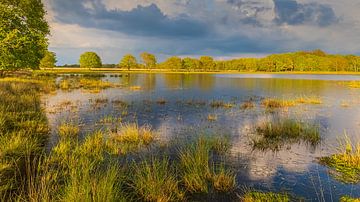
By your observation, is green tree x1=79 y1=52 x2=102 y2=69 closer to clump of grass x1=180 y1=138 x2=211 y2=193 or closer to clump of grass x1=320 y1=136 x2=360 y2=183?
clump of grass x1=180 y1=138 x2=211 y2=193

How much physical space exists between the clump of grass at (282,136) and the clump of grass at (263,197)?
6.12 m

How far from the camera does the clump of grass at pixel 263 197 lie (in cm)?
852

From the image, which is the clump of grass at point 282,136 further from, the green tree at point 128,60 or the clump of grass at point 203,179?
the green tree at point 128,60

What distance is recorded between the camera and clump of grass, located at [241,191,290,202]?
852cm

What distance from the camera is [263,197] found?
867 cm

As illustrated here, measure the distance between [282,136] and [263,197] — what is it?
962 cm

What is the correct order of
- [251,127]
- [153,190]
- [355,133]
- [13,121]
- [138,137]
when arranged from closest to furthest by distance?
[153,190] < [138,137] < [13,121] < [355,133] < [251,127]

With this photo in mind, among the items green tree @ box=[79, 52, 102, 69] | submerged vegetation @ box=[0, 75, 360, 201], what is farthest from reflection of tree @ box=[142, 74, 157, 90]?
green tree @ box=[79, 52, 102, 69]

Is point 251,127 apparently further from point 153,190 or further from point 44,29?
point 44,29

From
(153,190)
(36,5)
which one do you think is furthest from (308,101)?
(36,5)

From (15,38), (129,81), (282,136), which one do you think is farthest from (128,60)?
(282,136)

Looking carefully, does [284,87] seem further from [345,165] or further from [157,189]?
[157,189]

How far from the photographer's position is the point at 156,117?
2364 centimetres

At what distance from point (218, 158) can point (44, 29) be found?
125 ft
